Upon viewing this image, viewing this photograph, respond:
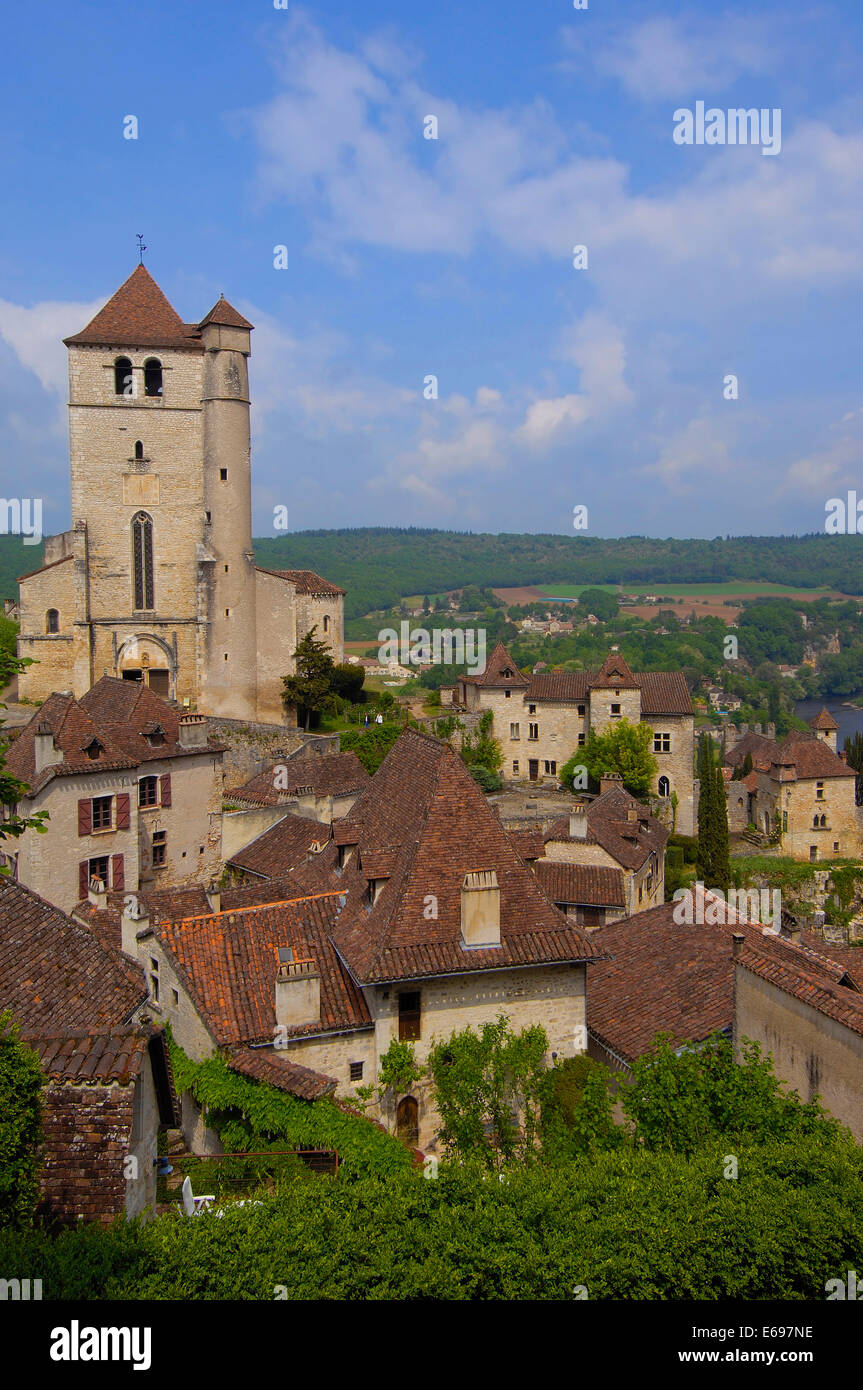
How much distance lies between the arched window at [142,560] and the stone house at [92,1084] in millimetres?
41600

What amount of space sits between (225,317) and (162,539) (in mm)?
11880

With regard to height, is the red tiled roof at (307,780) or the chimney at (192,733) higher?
the chimney at (192,733)

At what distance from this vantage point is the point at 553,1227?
11.0 metres

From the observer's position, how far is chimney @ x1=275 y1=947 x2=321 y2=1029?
19328 mm

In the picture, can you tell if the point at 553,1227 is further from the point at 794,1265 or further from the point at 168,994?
the point at 168,994

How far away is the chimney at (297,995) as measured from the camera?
1933cm

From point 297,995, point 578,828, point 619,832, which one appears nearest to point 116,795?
point 297,995

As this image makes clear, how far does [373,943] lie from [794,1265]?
34.3 ft

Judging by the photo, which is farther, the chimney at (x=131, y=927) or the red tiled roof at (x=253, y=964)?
the chimney at (x=131, y=927)

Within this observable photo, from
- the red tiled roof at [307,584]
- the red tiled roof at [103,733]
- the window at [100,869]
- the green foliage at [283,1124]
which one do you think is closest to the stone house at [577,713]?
the red tiled roof at [307,584]

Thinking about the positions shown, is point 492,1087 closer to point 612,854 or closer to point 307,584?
point 612,854

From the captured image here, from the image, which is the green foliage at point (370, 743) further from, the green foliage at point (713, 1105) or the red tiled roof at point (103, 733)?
the green foliage at point (713, 1105)

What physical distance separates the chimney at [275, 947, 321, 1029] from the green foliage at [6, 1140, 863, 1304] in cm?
726

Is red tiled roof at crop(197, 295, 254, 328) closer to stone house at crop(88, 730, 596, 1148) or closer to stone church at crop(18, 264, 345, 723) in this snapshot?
stone church at crop(18, 264, 345, 723)
